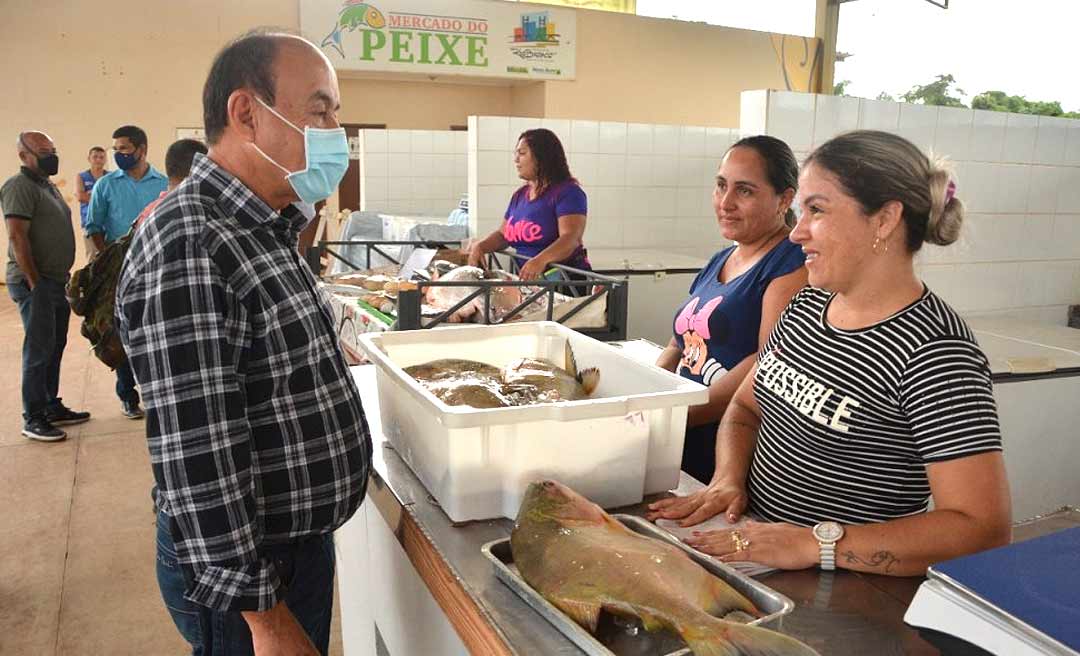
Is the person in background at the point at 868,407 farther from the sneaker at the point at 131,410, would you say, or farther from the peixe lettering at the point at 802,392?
the sneaker at the point at 131,410

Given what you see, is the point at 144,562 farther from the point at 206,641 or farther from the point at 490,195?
the point at 490,195

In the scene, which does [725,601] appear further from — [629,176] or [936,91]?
[936,91]

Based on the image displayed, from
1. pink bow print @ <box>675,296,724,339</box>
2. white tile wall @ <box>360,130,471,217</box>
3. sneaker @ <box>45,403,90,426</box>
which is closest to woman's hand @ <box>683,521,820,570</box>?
pink bow print @ <box>675,296,724,339</box>

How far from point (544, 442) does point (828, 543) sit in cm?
42

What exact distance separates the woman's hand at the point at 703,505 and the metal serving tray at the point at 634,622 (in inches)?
9.3

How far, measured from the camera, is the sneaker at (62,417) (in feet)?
14.6

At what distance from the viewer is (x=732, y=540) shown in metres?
1.11

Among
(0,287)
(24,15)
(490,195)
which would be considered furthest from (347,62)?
(490,195)

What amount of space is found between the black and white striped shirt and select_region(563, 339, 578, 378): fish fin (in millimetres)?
343

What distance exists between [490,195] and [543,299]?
6.51 feet

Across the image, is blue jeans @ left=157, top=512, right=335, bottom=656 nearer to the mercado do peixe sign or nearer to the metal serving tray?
the metal serving tray

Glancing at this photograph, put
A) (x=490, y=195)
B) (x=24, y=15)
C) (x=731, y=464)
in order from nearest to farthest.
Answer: (x=731, y=464)
(x=490, y=195)
(x=24, y=15)

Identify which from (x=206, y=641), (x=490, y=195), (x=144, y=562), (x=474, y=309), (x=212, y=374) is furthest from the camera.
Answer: (x=490, y=195)

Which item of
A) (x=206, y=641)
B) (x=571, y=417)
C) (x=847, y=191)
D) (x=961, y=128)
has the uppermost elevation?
(x=961, y=128)
